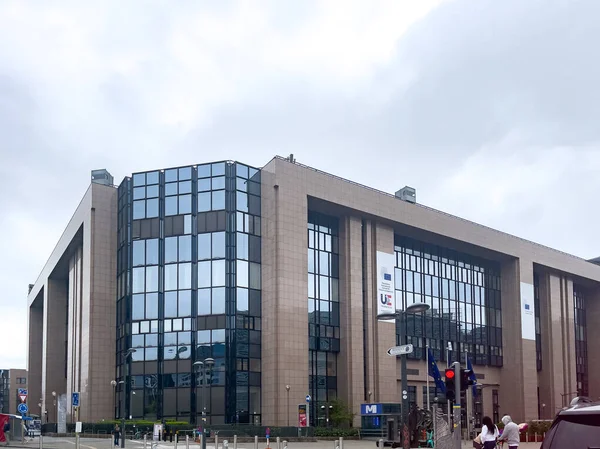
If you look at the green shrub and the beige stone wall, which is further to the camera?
the beige stone wall

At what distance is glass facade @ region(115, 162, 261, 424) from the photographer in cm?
6175

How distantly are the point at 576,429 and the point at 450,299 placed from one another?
75581 mm

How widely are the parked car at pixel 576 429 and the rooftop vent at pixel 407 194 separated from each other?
69.8 m

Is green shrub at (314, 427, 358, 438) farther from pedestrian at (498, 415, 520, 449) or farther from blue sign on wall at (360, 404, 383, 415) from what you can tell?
pedestrian at (498, 415, 520, 449)

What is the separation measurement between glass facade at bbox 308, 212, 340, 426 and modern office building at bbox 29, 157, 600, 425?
126mm

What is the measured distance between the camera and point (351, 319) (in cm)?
6625

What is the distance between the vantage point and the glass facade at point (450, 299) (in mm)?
74719

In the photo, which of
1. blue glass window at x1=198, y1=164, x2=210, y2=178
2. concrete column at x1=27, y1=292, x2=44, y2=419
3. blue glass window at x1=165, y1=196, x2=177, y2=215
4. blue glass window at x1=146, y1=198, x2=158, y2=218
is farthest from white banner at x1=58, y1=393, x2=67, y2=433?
concrete column at x1=27, y1=292, x2=44, y2=419

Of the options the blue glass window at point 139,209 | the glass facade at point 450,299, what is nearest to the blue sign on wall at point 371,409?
the glass facade at point 450,299

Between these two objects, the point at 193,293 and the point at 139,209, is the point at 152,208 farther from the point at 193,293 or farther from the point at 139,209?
the point at 193,293

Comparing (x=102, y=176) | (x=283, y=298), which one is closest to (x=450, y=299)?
(x=283, y=298)

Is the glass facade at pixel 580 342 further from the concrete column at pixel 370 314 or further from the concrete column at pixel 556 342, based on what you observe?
the concrete column at pixel 370 314

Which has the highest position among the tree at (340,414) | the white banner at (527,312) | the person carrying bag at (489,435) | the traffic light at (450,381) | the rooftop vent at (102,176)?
the rooftop vent at (102,176)

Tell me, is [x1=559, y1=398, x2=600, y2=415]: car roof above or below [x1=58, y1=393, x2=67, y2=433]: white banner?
above
